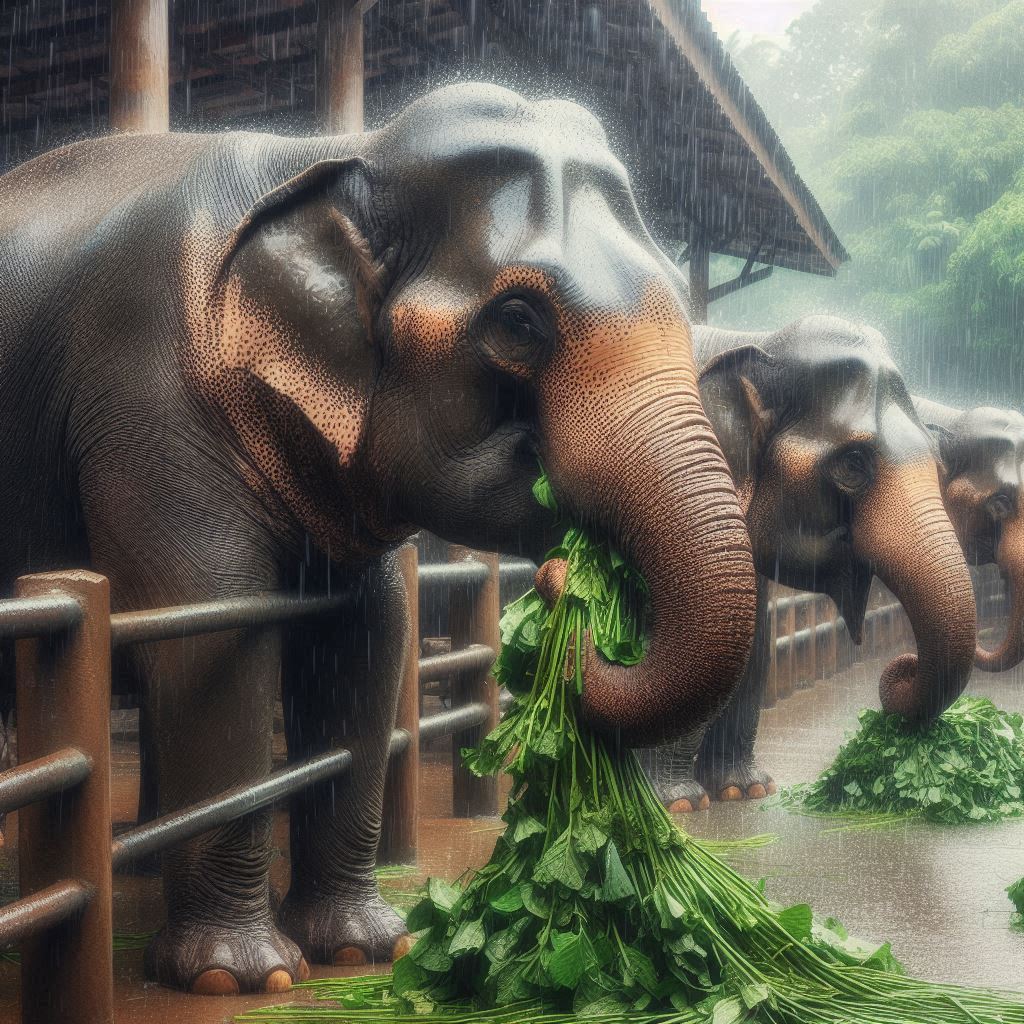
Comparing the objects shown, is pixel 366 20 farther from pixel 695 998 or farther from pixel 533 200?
pixel 695 998

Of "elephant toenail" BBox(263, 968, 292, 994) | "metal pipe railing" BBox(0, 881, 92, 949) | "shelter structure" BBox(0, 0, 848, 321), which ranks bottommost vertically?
"elephant toenail" BBox(263, 968, 292, 994)

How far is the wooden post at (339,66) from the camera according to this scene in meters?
6.08

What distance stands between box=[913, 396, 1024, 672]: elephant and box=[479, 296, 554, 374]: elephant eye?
19.4 ft

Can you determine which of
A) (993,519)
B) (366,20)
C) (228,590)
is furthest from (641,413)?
(993,519)

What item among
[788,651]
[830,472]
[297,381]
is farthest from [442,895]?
[788,651]

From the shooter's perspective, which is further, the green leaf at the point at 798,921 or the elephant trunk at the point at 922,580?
the elephant trunk at the point at 922,580

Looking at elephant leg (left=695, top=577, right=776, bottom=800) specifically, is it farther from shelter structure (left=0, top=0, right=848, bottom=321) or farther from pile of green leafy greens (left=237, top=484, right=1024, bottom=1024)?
pile of green leafy greens (left=237, top=484, right=1024, bottom=1024)

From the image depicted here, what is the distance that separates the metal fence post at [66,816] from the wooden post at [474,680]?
2.93 m

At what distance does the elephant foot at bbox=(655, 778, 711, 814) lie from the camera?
6211mm

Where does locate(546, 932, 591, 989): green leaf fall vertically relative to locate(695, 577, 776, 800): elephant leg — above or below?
above

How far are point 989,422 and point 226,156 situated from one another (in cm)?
622

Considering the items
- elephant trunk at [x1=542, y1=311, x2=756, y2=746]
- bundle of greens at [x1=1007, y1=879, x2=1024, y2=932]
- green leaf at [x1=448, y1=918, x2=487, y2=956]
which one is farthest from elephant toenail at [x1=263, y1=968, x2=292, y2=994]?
bundle of greens at [x1=1007, y1=879, x2=1024, y2=932]

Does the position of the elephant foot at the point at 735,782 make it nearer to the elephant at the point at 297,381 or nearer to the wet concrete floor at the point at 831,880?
the wet concrete floor at the point at 831,880

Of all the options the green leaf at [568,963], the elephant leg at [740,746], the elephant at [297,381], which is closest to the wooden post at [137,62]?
the elephant at [297,381]
